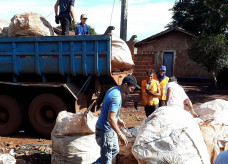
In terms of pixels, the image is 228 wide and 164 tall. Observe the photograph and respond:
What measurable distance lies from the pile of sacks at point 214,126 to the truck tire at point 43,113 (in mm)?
2809

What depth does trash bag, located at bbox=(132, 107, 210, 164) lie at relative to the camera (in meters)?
2.94

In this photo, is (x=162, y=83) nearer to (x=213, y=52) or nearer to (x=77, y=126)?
(x=77, y=126)

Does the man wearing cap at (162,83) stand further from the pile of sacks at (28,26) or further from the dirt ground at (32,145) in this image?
the pile of sacks at (28,26)

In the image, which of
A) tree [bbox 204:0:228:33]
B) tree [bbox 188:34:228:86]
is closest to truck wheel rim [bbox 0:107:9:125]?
tree [bbox 204:0:228:33]

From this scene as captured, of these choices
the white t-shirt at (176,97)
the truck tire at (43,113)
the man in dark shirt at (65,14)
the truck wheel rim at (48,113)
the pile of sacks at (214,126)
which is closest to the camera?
the pile of sacks at (214,126)

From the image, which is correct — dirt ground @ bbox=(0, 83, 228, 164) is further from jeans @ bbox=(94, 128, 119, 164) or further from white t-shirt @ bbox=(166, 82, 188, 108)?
white t-shirt @ bbox=(166, 82, 188, 108)

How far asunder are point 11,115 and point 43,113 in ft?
2.30

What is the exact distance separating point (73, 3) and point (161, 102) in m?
2.96

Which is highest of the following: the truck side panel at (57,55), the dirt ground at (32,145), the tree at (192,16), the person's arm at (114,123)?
the tree at (192,16)

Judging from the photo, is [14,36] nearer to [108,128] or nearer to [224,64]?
[108,128]

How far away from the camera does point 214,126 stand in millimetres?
3865

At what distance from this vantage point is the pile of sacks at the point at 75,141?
3.82 m

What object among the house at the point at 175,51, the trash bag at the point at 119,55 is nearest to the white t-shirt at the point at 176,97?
the trash bag at the point at 119,55

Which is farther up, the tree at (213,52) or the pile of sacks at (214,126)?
the tree at (213,52)
